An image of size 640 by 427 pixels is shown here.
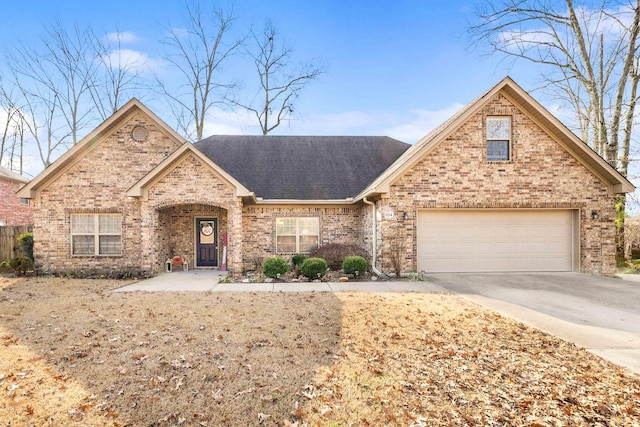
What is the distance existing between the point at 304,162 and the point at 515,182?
8733 millimetres

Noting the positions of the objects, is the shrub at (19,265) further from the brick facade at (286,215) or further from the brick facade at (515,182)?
the brick facade at (515,182)

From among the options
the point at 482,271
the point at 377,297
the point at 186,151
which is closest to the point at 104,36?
the point at 186,151

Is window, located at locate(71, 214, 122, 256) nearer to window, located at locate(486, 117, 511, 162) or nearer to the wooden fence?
the wooden fence

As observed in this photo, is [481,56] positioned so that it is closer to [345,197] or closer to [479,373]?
[345,197]

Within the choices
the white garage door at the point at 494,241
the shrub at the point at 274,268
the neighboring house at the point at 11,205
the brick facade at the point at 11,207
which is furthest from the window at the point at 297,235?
the neighboring house at the point at 11,205

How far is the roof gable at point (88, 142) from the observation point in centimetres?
1147

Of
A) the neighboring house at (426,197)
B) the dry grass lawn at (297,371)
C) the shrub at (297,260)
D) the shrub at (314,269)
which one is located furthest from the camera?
the shrub at (297,260)

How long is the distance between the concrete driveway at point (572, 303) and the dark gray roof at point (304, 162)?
5.60m

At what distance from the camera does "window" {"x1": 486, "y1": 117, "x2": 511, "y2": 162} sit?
440 inches

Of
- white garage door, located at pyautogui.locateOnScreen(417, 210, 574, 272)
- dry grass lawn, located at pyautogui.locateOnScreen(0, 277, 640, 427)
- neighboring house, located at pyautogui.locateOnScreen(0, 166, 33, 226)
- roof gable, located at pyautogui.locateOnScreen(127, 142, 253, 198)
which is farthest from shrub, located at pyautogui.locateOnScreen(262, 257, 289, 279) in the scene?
neighboring house, located at pyautogui.locateOnScreen(0, 166, 33, 226)

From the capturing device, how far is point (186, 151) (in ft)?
35.4

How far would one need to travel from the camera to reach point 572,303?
733cm

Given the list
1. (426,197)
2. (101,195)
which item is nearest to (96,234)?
(101,195)

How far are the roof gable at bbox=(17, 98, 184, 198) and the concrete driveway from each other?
11504mm
